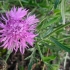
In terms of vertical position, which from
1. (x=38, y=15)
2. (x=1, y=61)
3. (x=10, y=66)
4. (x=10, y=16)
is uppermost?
(x=10, y=16)

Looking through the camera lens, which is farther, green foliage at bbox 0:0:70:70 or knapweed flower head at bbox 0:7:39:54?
green foliage at bbox 0:0:70:70

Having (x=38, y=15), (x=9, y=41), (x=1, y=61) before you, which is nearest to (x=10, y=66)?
(x=1, y=61)

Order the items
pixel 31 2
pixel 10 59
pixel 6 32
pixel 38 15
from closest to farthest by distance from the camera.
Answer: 1. pixel 6 32
2. pixel 31 2
3. pixel 38 15
4. pixel 10 59

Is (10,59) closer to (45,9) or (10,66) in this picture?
(10,66)

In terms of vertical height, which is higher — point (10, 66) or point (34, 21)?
point (34, 21)

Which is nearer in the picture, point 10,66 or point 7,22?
point 7,22

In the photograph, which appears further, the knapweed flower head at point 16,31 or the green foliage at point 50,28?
the green foliage at point 50,28

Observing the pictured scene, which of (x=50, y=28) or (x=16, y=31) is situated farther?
(x=50, y=28)

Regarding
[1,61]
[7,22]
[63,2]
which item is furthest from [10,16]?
[1,61]

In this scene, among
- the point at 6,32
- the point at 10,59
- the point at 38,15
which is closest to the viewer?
the point at 6,32
